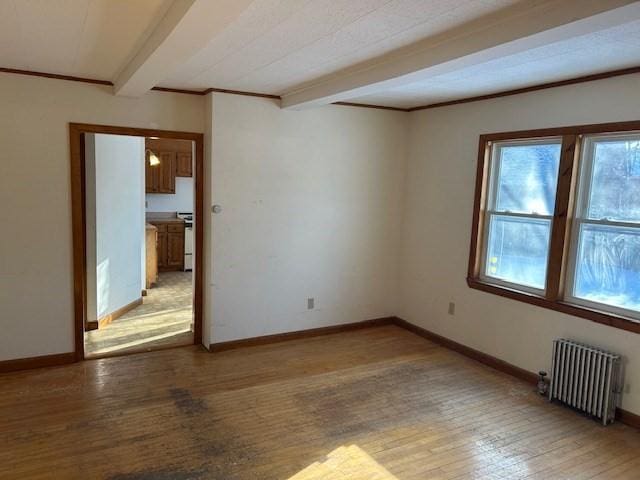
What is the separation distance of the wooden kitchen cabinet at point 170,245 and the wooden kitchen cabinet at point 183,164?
2.90 feet

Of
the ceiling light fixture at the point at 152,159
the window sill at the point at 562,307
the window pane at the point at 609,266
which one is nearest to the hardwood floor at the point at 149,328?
the ceiling light fixture at the point at 152,159

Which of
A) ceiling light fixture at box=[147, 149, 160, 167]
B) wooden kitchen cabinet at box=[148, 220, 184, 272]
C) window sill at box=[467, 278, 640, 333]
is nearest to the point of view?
window sill at box=[467, 278, 640, 333]

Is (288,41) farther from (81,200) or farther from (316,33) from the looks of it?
(81,200)

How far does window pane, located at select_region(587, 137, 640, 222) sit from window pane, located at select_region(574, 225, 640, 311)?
0.39 feet

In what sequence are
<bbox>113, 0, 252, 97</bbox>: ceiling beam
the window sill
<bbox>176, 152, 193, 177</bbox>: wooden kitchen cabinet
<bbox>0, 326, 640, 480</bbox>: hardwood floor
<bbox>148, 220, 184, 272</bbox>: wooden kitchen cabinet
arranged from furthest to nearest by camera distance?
<bbox>176, 152, 193, 177</bbox>: wooden kitchen cabinet < <bbox>148, 220, 184, 272</bbox>: wooden kitchen cabinet < the window sill < <bbox>0, 326, 640, 480</bbox>: hardwood floor < <bbox>113, 0, 252, 97</bbox>: ceiling beam

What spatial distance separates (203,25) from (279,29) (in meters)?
0.53

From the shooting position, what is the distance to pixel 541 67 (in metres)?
3.14

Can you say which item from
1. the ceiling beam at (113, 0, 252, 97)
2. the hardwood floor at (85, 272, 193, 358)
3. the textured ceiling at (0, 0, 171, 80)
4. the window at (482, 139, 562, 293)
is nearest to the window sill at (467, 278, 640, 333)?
the window at (482, 139, 562, 293)

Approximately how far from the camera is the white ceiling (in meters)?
2.16

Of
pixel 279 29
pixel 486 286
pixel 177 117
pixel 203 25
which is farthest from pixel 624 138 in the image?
pixel 177 117

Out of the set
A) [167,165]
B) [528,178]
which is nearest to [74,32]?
[528,178]

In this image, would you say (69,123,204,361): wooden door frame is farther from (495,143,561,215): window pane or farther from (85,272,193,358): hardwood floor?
(495,143,561,215): window pane

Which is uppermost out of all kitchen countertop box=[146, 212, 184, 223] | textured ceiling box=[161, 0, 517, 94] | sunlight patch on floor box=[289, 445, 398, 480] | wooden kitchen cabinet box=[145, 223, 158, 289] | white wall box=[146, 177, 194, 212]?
textured ceiling box=[161, 0, 517, 94]

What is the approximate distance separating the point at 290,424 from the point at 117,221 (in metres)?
3.28
